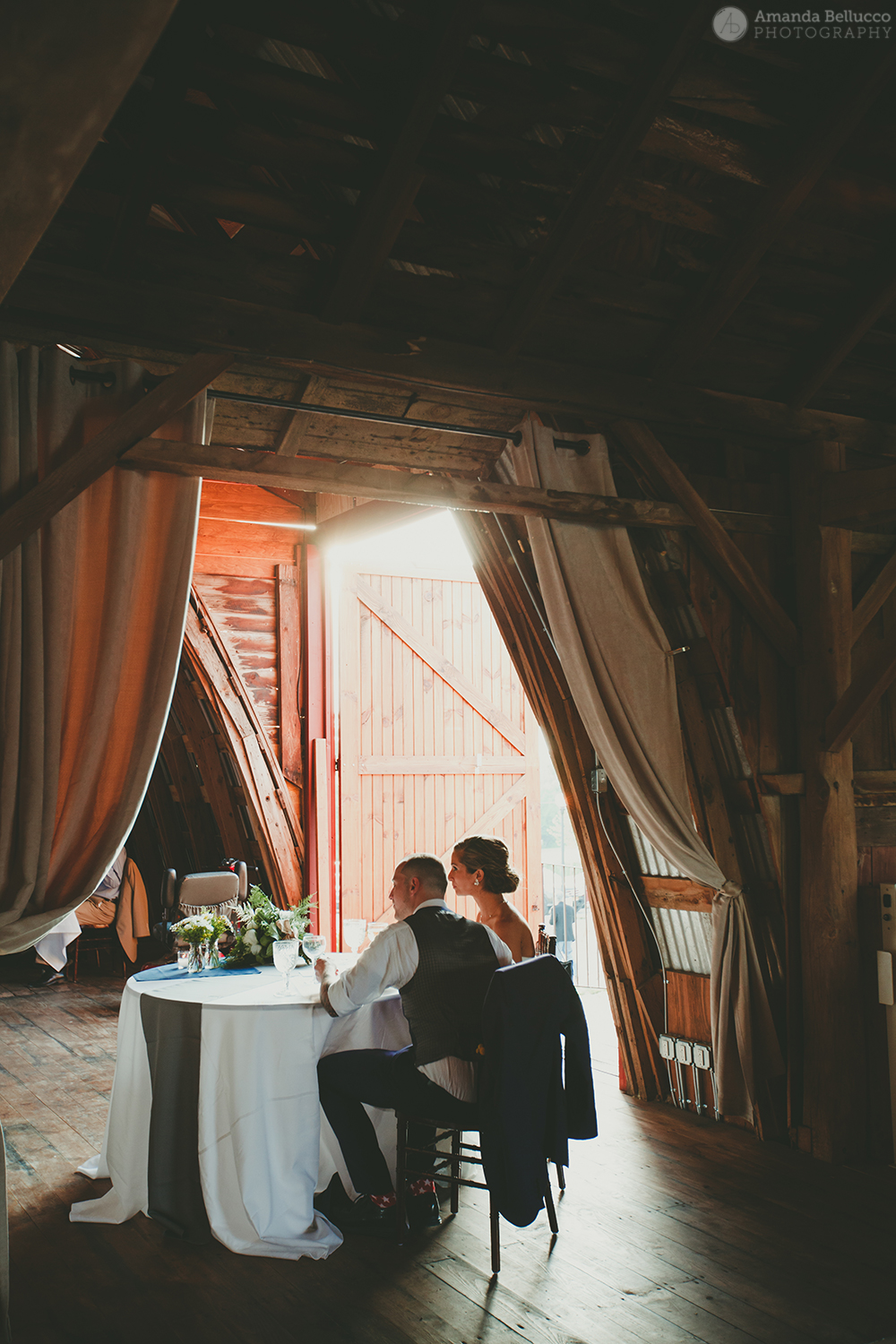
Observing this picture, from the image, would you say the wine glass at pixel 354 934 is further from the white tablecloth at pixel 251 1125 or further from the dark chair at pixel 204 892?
the dark chair at pixel 204 892

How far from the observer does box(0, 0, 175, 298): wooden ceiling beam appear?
1045 mm

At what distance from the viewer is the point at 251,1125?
310cm

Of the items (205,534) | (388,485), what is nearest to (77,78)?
(388,485)

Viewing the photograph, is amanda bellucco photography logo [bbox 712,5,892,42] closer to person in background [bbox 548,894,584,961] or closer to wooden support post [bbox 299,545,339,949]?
wooden support post [bbox 299,545,339,949]

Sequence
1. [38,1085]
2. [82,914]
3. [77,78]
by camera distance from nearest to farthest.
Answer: [77,78] → [38,1085] → [82,914]

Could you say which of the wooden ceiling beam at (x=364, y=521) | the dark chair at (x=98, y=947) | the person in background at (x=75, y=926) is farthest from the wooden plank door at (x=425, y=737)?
the dark chair at (x=98, y=947)

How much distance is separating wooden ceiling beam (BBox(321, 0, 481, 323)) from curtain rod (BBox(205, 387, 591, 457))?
35 centimetres

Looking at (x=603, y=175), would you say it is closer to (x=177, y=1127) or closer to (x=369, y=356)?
(x=369, y=356)

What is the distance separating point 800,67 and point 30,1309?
180 inches

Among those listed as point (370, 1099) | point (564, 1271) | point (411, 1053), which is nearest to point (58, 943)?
point (370, 1099)

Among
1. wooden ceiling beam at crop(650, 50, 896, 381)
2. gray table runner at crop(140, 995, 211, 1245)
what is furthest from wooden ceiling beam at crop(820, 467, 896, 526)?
gray table runner at crop(140, 995, 211, 1245)

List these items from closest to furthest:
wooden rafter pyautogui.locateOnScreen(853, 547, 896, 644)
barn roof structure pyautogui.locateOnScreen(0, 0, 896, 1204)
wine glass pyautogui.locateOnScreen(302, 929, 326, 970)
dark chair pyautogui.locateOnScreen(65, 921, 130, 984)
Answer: barn roof structure pyautogui.locateOnScreen(0, 0, 896, 1204), wine glass pyautogui.locateOnScreen(302, 929, 326, 970), wooden rafter pyautogui.locateOnScreen(853, 547, 896, 644), dark chair pyautogui.locateOnScreen(65, 921, 130, 984)

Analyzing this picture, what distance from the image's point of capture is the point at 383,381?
3.63 metres

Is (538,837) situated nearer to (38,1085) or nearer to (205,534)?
(205,534)
